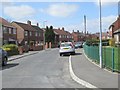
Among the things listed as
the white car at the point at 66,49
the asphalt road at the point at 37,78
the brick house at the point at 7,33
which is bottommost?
the asphalt road at the point at 37,78

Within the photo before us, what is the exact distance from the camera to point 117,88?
9.67 metres

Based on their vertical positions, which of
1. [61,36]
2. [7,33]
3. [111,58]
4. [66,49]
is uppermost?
[61,36]

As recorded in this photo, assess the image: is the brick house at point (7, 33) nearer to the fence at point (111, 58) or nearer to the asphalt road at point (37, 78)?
the asphalt road at point (37, 78)

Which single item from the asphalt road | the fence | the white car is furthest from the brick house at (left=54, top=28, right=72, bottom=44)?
the fence

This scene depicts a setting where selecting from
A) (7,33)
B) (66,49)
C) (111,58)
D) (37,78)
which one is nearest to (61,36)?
(7,33)


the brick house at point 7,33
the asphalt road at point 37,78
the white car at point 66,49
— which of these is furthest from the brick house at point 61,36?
the asphalt road at point 37,78

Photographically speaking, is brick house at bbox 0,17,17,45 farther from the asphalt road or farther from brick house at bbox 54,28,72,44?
brick house at bbox 54,28,72,44

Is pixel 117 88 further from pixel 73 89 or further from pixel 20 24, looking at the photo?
A: pixel 20 24

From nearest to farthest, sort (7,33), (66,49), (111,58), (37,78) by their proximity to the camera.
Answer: (37,78) < (111,58) < (66,49) < (7,33)

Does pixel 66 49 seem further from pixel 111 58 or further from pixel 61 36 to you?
pixel 61 36

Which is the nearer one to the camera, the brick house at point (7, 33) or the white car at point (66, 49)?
the white car at point (66, 49)

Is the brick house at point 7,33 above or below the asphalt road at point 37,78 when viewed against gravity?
above

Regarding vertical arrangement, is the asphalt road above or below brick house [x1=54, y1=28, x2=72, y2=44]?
below

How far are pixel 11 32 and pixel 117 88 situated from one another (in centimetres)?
6329
